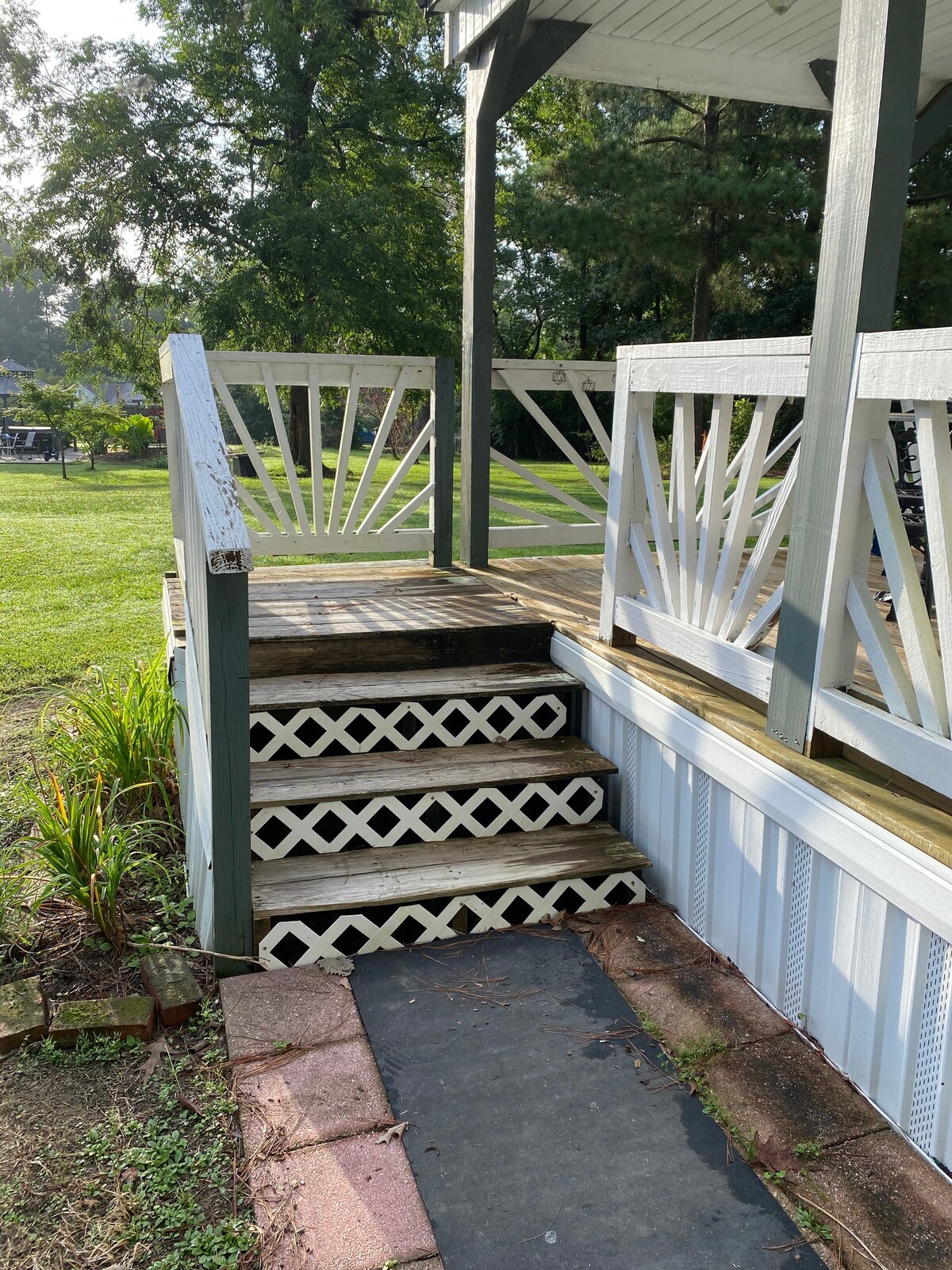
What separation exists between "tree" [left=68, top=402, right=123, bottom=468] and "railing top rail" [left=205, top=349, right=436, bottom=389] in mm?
14885

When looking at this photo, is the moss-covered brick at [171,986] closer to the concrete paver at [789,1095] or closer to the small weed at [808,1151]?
the concrete paver at [789,1095]

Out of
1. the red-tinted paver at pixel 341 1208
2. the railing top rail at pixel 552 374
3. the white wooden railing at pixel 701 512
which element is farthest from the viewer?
the railing top rail at pixel 552 374

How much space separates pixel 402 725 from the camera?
3.26 meters

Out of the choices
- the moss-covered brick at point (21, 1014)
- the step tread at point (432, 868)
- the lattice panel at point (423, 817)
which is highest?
the lattice panel at point (423, 817)

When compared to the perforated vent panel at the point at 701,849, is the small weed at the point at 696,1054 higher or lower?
lower

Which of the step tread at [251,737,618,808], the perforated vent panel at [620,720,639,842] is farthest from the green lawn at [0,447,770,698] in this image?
the perforated vent panel at [620,720,639,842]

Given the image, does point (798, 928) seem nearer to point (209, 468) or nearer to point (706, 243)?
point (209, 468)

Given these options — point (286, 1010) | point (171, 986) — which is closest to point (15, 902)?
point (171, 986)

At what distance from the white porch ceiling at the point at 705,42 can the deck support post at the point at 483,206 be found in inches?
3.6

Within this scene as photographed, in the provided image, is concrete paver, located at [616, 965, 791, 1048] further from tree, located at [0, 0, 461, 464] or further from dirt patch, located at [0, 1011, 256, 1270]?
tree, located at [0, 0, 461, 464]

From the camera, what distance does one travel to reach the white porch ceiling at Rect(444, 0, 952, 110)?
3.96 metres

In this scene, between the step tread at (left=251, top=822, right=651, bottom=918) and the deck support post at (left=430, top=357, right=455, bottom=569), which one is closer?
the step tread at (left=251, top=822, right=651, bottom=918)

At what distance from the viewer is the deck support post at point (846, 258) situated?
1982mm

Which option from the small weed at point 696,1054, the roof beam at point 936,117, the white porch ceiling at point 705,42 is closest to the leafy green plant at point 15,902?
the small weed at point 696,1054
